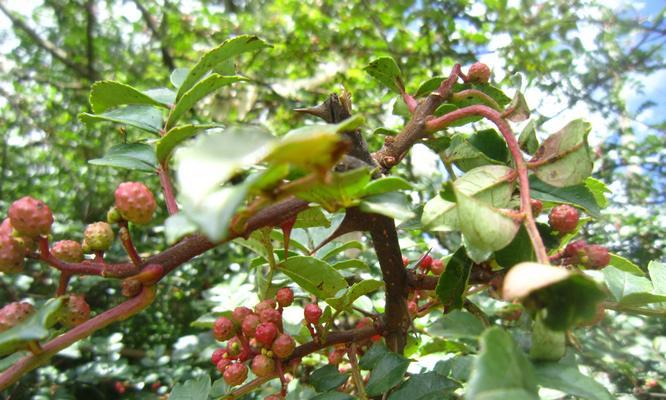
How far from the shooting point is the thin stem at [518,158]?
1.86 feet

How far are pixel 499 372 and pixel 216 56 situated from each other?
621 mm

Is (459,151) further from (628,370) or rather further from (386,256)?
(628,370)

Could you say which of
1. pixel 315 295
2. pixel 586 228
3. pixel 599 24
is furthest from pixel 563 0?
pixel 315 295

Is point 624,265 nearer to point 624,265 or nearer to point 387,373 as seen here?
point 624,265

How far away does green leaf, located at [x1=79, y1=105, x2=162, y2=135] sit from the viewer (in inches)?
33.8

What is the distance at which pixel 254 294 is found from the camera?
1472 millimetres

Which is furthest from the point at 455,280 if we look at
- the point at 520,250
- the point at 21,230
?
the point at 21,230

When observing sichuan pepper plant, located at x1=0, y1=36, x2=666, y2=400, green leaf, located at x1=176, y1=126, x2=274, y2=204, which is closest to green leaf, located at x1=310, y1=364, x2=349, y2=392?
sichuan pepper plant, located at x1=0, y1=36, x2=666, y2=400

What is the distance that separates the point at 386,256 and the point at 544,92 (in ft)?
8.33

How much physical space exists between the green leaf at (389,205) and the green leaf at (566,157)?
22cm

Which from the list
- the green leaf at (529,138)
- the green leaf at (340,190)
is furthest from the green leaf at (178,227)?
the green leaf at (529,138)

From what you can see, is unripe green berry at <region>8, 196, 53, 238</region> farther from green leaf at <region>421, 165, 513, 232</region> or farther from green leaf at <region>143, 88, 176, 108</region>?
green leaf at <region>421, 165, 513, 232</region>

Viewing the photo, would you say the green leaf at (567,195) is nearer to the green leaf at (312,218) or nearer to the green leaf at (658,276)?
the green leaf at (658,276)

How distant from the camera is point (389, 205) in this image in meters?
0.62
